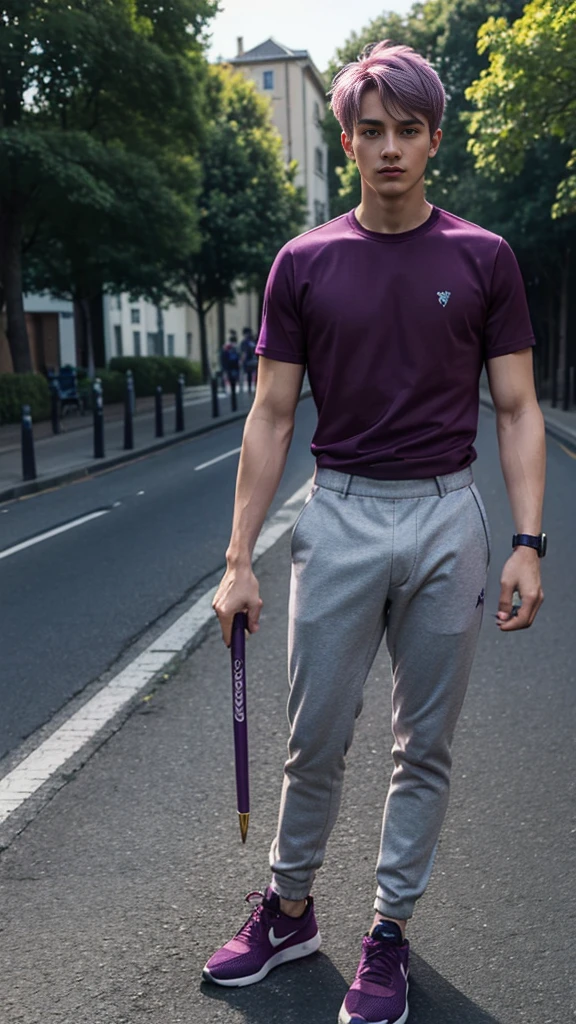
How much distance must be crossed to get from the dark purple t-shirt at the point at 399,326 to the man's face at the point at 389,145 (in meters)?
0.10

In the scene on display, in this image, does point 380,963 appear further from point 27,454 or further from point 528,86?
point 528,86

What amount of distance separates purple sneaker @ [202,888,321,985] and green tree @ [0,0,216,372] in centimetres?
2047

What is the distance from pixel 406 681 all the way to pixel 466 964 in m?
0.69

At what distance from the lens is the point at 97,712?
16.3 ft

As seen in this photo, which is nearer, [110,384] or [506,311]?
[506,311]

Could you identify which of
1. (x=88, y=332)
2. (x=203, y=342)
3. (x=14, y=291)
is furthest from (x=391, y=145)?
(x=203, y=342)

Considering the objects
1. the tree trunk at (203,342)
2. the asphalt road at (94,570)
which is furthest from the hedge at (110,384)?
the asphalt road at (94,570)

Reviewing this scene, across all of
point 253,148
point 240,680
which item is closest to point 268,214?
point 253,148

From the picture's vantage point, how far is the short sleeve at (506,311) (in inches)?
102

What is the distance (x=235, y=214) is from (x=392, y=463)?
42199 mm

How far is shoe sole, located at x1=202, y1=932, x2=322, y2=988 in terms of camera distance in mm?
2770

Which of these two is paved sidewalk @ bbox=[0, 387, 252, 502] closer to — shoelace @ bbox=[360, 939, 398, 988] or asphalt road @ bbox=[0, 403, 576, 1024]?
asphalt road @ bbox=[0, 403, 576, 1024]

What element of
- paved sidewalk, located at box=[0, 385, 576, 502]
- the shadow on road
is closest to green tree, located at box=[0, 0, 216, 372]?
paved sidewalk, located at box=[0, 385, 576, 502]

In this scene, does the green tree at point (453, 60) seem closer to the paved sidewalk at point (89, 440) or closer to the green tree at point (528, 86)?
the paved sidewalk at point (89, 440)
